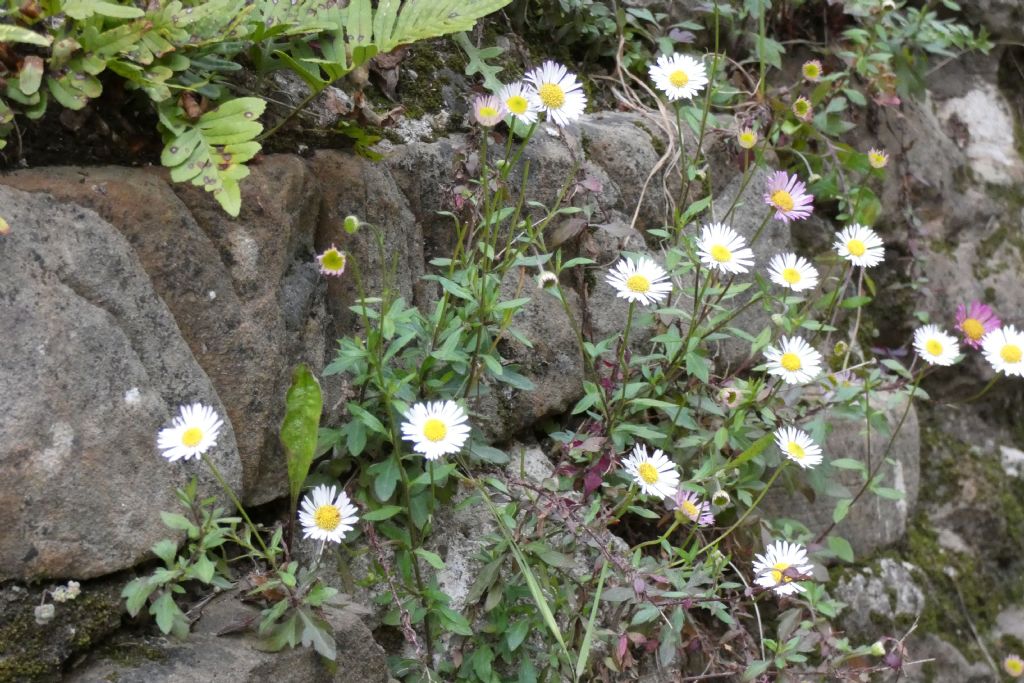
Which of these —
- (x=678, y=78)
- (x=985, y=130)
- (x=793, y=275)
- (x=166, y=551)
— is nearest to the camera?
(x=166, y=551)

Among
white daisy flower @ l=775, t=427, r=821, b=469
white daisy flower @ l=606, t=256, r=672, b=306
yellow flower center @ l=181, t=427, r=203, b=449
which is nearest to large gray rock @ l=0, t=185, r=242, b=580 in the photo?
yellow flower center @ l=181, t=427, r=203, b=449

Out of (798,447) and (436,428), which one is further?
(798,447)

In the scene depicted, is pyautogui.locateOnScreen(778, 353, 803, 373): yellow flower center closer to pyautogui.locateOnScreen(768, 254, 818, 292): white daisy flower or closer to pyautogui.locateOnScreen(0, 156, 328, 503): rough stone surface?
pyautogui.locateOnScreen(768, 254, 818, 292): white daisy flower

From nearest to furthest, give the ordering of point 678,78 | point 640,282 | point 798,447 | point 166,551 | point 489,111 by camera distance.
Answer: point 166,551, point 489,111, point 640,282, point 798,447, point 678,78

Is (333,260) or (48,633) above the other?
(333,260)

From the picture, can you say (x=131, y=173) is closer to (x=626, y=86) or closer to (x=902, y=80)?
(x=626, y=86)

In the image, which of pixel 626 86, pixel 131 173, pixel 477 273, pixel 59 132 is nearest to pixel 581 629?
pixel 477 273

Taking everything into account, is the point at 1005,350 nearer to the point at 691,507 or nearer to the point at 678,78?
the point at 691,507

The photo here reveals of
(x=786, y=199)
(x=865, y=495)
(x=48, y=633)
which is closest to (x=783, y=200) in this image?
(x=786, y=199)
